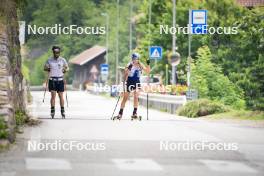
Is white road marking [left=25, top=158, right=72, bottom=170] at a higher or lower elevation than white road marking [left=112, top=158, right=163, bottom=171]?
higher

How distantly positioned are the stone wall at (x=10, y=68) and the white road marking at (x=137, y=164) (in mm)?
2594

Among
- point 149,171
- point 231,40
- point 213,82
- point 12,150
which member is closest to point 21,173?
point 149,171

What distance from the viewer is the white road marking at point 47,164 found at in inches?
449

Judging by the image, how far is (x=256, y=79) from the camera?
2719 cm

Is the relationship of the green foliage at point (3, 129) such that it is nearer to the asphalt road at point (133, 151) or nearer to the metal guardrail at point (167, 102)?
the asphalt road at point (133, 151)

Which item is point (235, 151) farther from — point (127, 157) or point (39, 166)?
point (39, 166)

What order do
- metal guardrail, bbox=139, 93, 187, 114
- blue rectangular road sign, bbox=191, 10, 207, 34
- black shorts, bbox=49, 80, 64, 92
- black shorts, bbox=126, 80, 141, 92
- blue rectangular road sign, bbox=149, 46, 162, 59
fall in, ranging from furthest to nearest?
blue rectangular road sign, bbox=149, 46, 162, 59, blue rectangular road sign, bbox=191, 10, 207, 34, metal guardrail, bbox=139, 93, 187, 114, black shorts, bbox=49, 80, 64, 92, black shorts, bbox=126, 80, 141, 92

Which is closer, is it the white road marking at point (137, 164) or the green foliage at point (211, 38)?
the white road marking at point (137, 164)

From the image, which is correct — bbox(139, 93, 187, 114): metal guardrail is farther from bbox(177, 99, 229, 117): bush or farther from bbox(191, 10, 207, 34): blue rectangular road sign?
bbox(191, 10, 207, 34): blue rectangular road sign

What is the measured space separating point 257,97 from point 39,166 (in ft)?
57.0

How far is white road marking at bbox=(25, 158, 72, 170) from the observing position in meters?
11.4

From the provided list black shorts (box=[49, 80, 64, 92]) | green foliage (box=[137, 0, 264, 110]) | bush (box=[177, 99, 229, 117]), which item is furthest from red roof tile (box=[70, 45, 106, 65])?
black shorts (box=[49, 80, 64, 92])

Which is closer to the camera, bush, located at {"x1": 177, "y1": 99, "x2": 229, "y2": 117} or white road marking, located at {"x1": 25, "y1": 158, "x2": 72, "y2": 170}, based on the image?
white road marking, located at {"x1": 25, "y1": 158, "x2": 72, "y2": 170}

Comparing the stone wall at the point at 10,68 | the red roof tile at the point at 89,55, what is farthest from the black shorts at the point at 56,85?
the red roof tile at the point at 89,55
